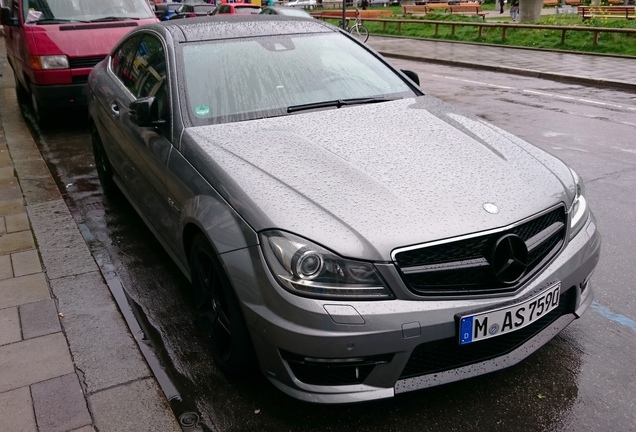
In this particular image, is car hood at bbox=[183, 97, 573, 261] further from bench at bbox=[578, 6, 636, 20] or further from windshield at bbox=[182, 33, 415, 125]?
bench at bbox=[578, 6, 636, 20]

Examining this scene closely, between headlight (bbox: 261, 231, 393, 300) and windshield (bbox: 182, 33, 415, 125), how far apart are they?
4.60 ft

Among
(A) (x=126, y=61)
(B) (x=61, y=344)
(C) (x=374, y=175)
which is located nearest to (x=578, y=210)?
(C) (x=374, y=175)

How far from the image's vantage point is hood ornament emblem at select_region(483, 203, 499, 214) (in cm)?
281

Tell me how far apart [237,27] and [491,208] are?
7.83 ft

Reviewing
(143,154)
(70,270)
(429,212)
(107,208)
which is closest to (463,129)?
(429,212)

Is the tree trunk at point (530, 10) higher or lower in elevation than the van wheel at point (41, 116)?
higher

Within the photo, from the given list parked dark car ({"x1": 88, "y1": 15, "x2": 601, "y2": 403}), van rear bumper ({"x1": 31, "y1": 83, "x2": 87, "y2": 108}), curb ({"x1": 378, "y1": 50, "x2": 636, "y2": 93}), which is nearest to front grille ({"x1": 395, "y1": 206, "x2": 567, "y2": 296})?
parked dark car ({"x1": 88, "y1": 15, "x2": 601, "y2": 403})

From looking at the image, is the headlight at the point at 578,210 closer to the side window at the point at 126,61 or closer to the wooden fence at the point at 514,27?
the side window at the point at 126,61

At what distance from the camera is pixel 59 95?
8281 millimetres

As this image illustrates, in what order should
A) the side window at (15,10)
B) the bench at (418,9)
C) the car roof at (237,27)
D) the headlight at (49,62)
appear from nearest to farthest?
the car roof at (237,27)
the headlight at (49,62)
the side window at (15,10)
the bench at (418,9)

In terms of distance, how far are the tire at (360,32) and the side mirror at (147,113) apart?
2027cm

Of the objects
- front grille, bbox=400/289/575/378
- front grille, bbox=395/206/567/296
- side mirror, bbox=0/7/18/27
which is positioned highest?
side mirror, bbox=0/7/18/27

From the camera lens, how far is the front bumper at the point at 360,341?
2.55 meters

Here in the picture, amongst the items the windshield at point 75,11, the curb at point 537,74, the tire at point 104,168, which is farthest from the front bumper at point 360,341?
the curb at point 537,74
